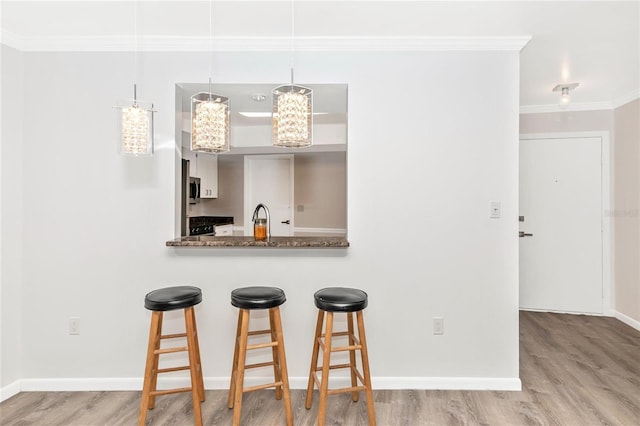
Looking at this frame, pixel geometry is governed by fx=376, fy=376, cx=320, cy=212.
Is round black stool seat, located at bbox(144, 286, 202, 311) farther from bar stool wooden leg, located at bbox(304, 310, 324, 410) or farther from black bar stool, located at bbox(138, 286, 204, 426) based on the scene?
bar stool wooden leg, located at bbox(304, 310, 324, 410)

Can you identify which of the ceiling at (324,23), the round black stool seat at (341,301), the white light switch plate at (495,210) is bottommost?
the round black stool seat at (341,301)

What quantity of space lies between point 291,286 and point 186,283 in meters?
0.73

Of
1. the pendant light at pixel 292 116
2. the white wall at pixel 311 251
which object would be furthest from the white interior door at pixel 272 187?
the pendant light at pixel 292 116

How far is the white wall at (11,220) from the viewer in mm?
2492

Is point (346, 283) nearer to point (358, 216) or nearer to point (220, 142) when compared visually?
point (358, 216)

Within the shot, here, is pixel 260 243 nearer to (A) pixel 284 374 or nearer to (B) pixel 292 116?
(A) pixel 284 374

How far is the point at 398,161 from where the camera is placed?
2627 millimetres

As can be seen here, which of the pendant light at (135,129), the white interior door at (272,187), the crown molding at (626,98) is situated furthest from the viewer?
the white interior door at (272,187)

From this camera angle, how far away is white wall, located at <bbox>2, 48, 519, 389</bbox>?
102 inches

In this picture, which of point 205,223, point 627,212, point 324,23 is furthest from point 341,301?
point 205,223

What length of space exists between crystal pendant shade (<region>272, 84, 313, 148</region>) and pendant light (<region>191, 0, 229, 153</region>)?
0.88 ft

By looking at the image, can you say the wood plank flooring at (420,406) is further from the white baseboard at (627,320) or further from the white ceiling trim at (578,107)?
the white ceiling trim at (578,107)

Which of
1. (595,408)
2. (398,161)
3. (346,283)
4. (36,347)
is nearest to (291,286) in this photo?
(346,283)

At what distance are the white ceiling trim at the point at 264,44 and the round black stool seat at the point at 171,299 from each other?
165 cm
